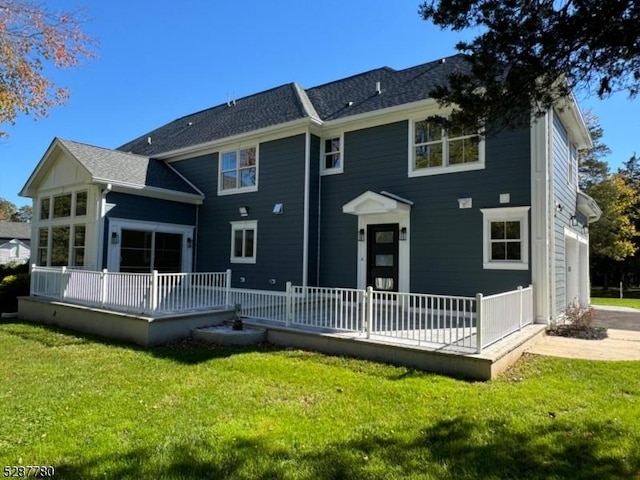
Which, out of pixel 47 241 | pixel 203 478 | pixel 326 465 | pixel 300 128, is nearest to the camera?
pixel 203 478

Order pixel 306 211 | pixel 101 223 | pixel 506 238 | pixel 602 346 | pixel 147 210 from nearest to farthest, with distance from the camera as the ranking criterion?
pixel 602 346 → pixel 506 238 → pixel 306 211 → pixel 101 223 → pixel 147 210

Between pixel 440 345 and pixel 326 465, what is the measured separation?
11.9 feet

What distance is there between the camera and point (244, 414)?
439 cm

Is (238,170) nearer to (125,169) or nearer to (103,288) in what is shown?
(125,169)

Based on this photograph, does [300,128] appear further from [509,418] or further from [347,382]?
[509,418]

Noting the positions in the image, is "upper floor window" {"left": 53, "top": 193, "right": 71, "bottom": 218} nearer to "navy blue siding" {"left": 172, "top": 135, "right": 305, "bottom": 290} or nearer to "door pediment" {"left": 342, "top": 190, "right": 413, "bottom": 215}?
"navy blue siding" {"left": 172, "top": 135, "right": 305, "bottom": 290}

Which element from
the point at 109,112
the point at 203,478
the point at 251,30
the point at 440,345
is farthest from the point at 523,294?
the point at 109,112

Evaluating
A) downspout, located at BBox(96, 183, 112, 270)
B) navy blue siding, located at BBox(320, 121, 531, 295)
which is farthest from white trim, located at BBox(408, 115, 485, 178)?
downspout, located at BBox(96, 183, 112, 270)

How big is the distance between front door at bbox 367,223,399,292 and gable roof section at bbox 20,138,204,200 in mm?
6727

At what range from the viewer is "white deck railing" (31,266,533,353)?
6.68 metres

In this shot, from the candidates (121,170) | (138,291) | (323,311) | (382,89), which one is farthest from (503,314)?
(121,170)

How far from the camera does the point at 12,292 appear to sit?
12383 mm

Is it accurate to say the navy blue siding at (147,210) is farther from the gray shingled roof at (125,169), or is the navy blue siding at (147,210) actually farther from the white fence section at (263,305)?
the white fence section at (263,305)

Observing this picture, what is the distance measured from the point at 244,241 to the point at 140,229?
332cm
